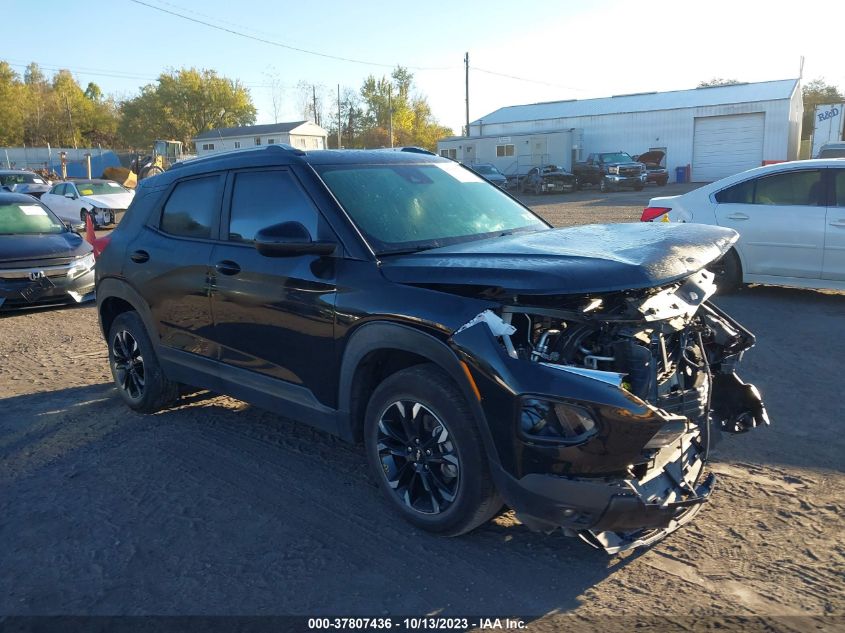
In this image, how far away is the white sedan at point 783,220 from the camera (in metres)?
7.97

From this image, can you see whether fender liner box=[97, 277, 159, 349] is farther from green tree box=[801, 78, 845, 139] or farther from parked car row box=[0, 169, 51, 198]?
green tree box=[801, 78, 845, 139]

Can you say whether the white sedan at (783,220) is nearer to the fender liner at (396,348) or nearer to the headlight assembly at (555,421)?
the fender liner at (396,348)

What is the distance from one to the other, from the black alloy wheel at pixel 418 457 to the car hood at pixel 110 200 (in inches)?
773

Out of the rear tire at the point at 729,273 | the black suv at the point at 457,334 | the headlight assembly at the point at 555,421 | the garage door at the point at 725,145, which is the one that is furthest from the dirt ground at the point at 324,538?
the garage door at the point at 725,145

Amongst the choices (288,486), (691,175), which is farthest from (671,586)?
(691,175)

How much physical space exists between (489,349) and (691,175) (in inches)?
1692

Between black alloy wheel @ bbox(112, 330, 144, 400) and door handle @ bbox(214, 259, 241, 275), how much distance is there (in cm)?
138

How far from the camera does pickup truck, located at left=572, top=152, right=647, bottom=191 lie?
110 feet

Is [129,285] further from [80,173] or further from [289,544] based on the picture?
[80,173]

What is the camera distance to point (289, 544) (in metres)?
3.52

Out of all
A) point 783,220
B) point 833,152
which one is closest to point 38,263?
point 783,220

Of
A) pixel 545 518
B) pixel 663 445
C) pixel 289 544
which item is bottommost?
pixel 289 544

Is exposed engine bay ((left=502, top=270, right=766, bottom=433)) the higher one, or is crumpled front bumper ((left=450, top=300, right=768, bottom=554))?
exposed engine bay ((left=502, top=270, right=766, bottom=433))

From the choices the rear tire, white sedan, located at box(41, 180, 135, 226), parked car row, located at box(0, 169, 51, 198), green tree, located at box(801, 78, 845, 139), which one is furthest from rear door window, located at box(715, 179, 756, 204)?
green tree, located at box(801, 78, 845, 139)
